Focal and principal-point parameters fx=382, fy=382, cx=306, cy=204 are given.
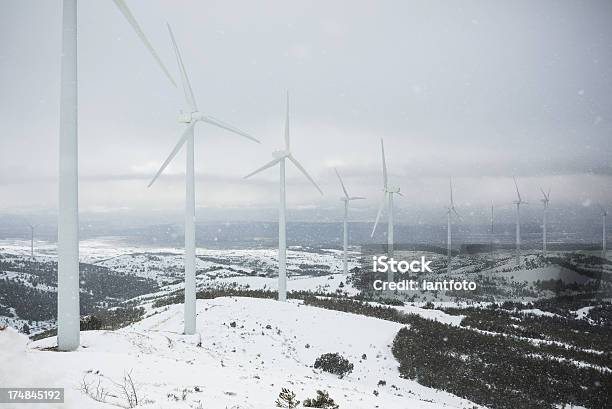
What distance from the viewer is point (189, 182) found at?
2156cm

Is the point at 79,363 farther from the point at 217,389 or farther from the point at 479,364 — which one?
the point at 479,364

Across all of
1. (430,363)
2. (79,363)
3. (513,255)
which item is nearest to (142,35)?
(79,363)

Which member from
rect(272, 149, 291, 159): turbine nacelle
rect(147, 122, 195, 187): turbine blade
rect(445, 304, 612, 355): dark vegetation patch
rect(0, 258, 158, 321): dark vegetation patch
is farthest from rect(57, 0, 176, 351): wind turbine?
rect(0, 258, 158, 321): dark vegetation patch

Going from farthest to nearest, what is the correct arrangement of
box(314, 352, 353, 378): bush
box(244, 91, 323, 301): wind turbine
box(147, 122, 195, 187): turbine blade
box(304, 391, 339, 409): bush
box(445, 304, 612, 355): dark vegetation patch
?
box(244, 91, 323, 301): wind turbine < box(445, 304, 612, 355): dark vegetation patch < box(147, 122, 195, 187): turbine blade < box(314, 352, 353, 378): bush < box(304, 391, 339, 409): bush

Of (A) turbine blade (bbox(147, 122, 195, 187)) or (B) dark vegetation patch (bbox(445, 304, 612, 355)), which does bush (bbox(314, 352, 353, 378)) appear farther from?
(B) dark vegetation patch (bbox(445, 304, 612, 355))

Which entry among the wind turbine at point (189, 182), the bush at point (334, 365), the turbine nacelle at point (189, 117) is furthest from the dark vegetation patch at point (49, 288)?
the bush at point (334, 365)

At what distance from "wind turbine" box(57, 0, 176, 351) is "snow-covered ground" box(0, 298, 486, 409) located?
1647mm

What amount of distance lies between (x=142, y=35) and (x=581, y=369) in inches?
1133

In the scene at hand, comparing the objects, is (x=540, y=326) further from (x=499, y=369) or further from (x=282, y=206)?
(x=282, y=206)

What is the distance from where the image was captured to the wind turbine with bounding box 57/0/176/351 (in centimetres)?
1191

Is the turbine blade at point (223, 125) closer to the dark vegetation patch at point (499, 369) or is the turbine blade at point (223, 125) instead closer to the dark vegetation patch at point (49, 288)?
the dark vegetation patch at point (499, 369)

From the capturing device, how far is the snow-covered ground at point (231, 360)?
8.06m

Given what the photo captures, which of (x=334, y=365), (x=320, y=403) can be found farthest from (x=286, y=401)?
(x=334, y=365)

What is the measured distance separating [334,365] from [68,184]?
1603cm
